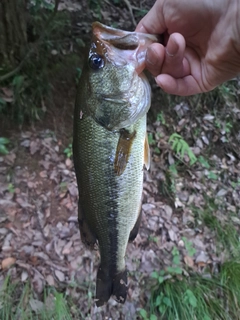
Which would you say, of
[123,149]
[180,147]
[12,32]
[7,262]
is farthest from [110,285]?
[12,32]

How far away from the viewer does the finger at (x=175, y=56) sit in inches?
60.2

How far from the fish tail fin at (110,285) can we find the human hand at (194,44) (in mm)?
1183

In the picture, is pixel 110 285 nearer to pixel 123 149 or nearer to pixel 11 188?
pixel 123 149

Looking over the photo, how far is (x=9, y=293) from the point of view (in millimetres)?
2701

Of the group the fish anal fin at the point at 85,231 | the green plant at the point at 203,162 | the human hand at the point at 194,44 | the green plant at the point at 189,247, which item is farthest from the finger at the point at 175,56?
the green plant at the point at 203,162

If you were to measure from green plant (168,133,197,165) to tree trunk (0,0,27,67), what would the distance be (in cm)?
198

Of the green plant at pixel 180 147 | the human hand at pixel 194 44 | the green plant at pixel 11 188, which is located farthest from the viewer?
the green plant at pixel 180 147

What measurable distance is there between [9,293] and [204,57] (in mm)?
2332

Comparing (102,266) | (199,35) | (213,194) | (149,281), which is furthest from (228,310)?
(199,35)

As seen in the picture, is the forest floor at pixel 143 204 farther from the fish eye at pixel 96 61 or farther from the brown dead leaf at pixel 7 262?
the fish eye at pixel 96 61

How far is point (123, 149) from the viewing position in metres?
1.68

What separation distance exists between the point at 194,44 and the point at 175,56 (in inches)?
17.2

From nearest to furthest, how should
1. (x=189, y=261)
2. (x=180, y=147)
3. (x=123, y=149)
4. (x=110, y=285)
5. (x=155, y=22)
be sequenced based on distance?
(x=123, y=149) → (x=155, y=22) → (x=110, y=285) → (x=189, y=261) → (x=180, y=147)

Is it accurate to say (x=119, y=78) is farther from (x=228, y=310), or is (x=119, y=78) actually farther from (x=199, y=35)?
(x=228, y=310)
